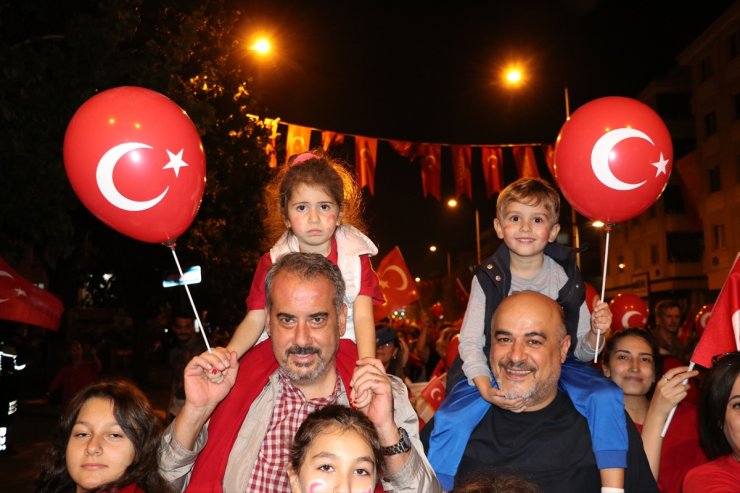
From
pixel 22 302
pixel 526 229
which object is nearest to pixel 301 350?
pixel 526 229

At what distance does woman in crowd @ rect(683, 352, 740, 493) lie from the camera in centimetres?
369

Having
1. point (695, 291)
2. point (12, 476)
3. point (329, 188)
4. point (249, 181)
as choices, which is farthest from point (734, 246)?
point (329, 188)

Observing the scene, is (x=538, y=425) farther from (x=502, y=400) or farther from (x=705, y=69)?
(x=705, y=69)

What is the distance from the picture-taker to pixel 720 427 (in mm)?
3834

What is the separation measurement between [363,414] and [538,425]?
3.59 ft

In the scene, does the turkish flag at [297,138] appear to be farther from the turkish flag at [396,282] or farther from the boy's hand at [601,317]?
the boy's hand at [601,317]

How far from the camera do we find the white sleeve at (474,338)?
4.18 m

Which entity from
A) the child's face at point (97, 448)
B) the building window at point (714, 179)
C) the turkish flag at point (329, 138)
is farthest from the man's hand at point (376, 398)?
the building window at point (714, 179)

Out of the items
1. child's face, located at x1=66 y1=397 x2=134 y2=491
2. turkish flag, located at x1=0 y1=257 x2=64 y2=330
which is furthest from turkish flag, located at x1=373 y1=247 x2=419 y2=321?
child's face, located at x1=66 y1=397 x2=134 y2=491

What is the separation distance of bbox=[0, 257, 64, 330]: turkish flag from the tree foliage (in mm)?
1447

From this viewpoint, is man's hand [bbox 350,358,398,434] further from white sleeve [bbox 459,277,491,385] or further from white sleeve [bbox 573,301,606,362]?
white sleeve [bbox 573,301,606,362]

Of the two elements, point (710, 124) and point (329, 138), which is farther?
point (710, 124)

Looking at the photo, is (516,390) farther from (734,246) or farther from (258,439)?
(734,246)

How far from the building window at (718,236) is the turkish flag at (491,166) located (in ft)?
81.9
